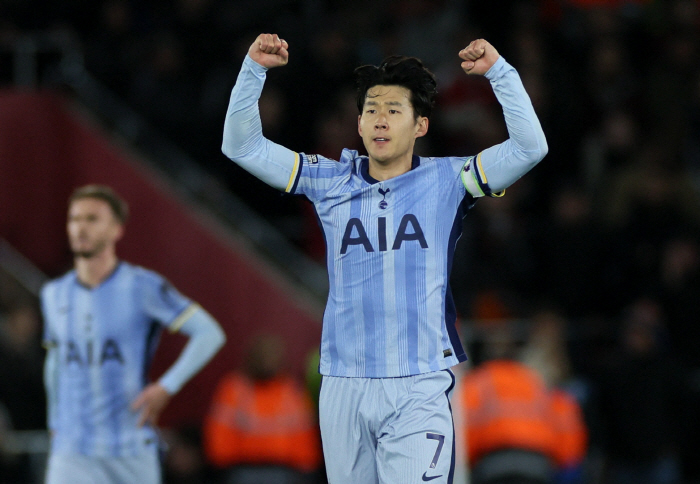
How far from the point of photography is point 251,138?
4.71 metres

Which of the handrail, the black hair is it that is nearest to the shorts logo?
the black hair

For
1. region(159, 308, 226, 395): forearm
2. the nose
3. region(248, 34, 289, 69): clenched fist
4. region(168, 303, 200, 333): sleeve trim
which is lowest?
region(159, 308, 226, 395): forearm

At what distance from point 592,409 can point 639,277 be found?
1485 mm

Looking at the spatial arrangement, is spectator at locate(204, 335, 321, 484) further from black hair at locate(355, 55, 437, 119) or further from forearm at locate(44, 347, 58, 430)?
black hair at locate(355, 55, 437, 119)

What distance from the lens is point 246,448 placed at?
8.88 metres

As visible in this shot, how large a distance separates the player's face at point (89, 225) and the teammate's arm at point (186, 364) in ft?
2.20

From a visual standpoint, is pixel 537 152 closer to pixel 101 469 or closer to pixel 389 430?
pixel 389 430

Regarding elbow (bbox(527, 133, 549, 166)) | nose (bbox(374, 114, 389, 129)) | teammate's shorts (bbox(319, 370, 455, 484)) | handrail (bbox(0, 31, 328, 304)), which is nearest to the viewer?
teammate's shorts (bbox(319, 370, 455, 484))

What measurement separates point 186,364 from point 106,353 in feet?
1.53

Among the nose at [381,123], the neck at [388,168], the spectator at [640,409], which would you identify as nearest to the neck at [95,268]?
the neck at [388,168]

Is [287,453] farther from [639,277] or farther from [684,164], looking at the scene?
[684,164]

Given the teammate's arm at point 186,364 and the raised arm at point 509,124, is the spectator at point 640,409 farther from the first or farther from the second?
the raised arm at point 509,124

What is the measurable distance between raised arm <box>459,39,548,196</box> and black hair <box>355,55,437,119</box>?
0.76 ft

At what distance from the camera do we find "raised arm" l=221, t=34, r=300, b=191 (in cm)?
467
